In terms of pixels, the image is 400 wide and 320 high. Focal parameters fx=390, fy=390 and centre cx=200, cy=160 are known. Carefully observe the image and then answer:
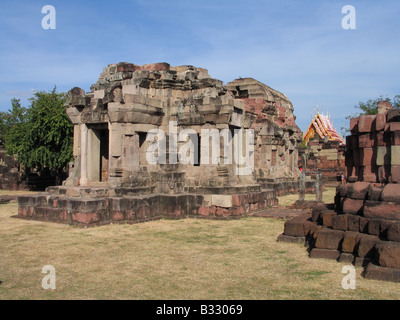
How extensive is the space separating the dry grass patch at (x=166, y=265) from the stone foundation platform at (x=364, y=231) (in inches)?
12.1

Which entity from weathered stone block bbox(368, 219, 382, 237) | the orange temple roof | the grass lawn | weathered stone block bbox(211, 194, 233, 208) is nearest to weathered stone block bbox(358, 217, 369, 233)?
weathered stone block bbox(368, 219, 382, 237)

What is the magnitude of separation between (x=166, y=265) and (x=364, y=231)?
3.46 metres

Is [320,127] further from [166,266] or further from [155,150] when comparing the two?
[166,266]

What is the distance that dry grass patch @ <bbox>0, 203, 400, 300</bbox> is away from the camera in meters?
5.04

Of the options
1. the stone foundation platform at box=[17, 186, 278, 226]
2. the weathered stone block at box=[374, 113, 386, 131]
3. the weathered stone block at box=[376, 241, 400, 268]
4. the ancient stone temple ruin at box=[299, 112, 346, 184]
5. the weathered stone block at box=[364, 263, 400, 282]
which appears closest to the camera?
the weathered stone block at box=[364, 263, 400, 282]

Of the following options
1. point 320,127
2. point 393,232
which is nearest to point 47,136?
point 393,232

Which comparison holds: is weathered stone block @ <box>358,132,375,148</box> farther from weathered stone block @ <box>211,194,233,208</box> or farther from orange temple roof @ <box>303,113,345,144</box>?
orange temple roof @ <box>303,113,345,144</box>

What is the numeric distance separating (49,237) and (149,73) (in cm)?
617

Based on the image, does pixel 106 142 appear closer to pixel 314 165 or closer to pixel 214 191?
pixel 214 191

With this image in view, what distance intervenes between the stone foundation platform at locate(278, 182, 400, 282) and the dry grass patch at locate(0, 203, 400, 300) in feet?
1.01

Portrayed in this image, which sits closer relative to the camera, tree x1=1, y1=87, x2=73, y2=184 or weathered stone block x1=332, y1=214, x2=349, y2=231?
weathered stone block x1=332, y1=214, x2=349, y2=231

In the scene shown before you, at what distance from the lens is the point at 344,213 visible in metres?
7.25
